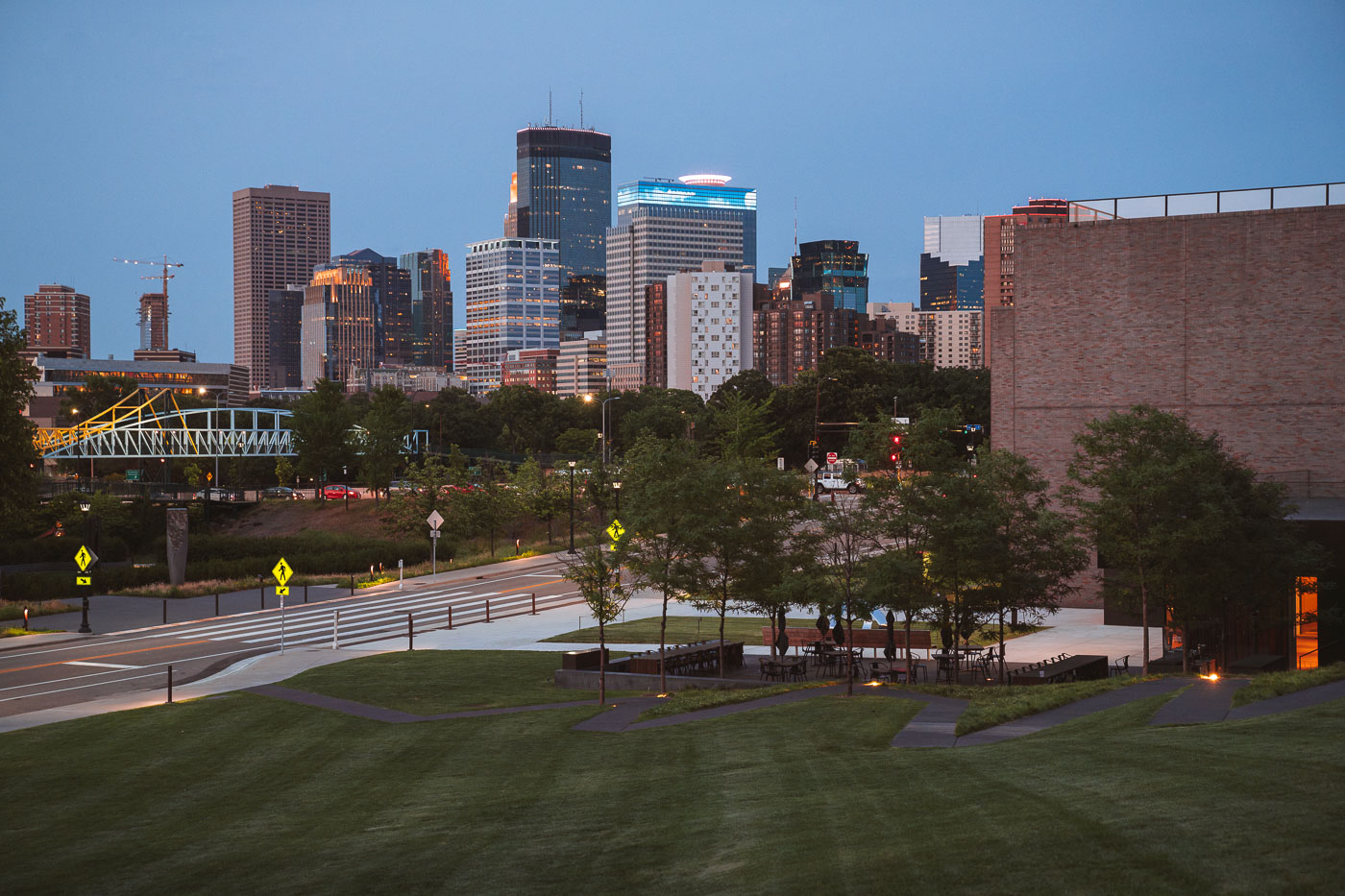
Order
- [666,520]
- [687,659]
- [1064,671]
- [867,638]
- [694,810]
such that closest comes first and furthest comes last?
[694,810], [1064,671], [666,520], [687,659], [867,638]

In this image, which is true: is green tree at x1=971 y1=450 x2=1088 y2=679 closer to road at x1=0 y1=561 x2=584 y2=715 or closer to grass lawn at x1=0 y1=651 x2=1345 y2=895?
grass lawn at x1=0 y1=651 x2=1345 y2=895

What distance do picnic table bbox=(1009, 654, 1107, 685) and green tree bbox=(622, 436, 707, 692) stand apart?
7.75m

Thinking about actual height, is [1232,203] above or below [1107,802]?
above

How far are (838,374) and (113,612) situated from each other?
77.2 metres

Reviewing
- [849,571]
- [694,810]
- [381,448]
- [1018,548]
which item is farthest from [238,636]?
[381,448]

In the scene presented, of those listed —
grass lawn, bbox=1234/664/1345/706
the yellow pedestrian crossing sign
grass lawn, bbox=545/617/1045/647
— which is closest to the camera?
grass lawn, bbox=1234/664/1345/706

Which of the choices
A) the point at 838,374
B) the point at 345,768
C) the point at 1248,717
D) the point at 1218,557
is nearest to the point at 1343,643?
the point at 1218,557

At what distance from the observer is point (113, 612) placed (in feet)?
A: 145

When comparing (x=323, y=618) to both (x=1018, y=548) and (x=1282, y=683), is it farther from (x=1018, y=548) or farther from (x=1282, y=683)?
(x=1282, y=683)

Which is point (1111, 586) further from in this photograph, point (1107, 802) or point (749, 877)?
point (749, 877)

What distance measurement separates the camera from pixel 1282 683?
19.2m

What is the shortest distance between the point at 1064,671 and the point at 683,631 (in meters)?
14.4

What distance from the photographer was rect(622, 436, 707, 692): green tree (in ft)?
83.9

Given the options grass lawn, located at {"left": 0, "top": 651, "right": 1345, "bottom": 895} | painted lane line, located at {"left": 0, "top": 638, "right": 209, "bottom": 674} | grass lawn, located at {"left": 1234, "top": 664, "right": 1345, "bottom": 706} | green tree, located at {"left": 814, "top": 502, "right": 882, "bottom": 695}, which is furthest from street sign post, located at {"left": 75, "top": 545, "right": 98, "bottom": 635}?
grass lawn, located at {"left": 1234, "top": 664, "right": 1345, "bottom": 706}
